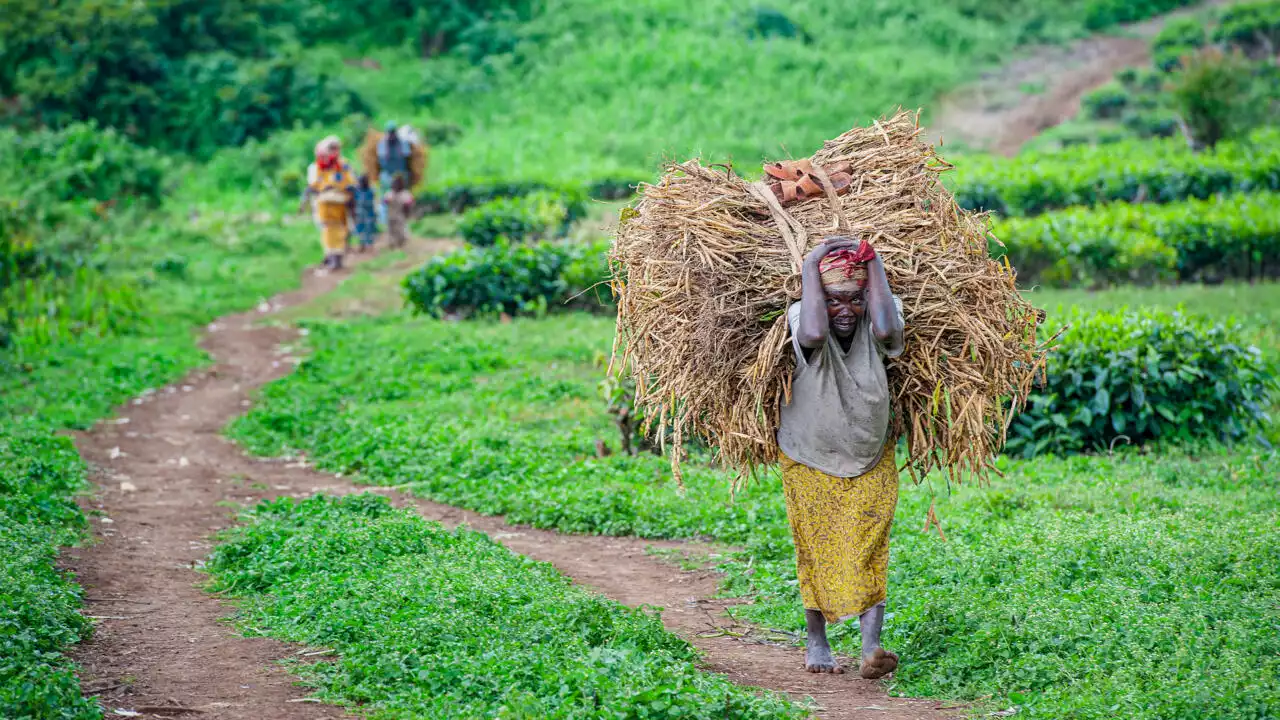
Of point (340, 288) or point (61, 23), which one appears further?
point (61, 23)

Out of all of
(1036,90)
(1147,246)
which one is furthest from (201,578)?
(1036,90)

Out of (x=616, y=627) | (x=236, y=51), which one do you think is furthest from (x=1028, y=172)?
(x=236, y=51)

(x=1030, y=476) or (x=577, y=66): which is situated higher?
(x=577, y=66)

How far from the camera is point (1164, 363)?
9.62 m

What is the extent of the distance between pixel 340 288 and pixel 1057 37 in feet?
84.1

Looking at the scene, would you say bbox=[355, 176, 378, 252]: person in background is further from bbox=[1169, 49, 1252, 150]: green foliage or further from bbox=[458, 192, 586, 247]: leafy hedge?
bbox=[1169, 49, 1252, 150]: green foliage

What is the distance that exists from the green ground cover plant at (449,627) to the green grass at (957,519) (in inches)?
41.2

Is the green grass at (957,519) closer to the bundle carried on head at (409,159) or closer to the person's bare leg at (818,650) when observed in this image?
the person's bare leg at (818,650)

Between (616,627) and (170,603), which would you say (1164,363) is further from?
(170,603)

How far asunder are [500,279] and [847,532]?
10393mm

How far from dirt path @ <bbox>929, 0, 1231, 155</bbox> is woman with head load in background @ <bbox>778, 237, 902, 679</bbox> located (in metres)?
22.3

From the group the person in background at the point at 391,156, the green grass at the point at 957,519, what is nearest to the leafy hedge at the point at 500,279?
the green grass at the point at 957,519

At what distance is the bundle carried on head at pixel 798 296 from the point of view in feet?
17.7

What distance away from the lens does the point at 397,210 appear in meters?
20.6
